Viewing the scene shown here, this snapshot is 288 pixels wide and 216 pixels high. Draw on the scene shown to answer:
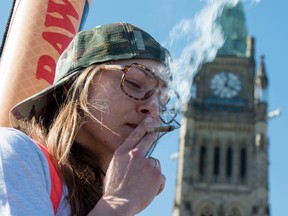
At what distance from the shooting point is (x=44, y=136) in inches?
44.9

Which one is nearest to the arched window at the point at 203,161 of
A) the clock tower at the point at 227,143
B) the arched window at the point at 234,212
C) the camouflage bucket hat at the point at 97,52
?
the clock tower at the point at 227,143

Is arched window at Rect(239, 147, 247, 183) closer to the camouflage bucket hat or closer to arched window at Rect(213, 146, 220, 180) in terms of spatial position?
arched window at Rect(213, 146, 220, 180)

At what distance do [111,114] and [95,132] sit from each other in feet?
0.14

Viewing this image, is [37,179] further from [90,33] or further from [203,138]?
[203,138]

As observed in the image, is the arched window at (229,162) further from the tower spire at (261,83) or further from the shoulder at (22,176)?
the shoulder at (22,176)

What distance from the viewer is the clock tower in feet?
111

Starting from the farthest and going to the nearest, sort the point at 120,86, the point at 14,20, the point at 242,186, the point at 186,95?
the point at 242,186 < the point at 14,20 < the point at 186,95 < the point at 120,86

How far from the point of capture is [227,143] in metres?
35.4

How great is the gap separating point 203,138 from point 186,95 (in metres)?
34.4

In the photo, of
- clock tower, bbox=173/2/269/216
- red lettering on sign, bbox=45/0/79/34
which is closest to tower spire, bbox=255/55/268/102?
clock tower, bbox=173/2/269/216

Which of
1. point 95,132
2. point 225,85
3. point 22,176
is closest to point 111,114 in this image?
point 95,132

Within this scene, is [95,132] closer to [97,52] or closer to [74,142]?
[74,142]

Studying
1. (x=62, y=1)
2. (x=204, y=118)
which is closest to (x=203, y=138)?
(x=204, y=118)

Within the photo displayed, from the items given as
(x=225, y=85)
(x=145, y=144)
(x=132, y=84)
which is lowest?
(x=145, y=144)
